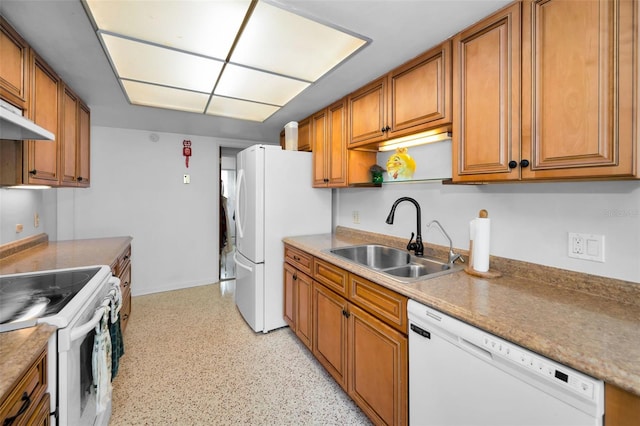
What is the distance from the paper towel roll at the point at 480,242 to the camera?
4.81ft

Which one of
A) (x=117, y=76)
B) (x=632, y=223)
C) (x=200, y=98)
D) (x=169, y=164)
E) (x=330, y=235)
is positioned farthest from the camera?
(x=169, y=164)

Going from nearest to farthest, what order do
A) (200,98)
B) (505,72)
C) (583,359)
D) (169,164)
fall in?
(583,359)
(505,72)
(200,98)
(169,164)

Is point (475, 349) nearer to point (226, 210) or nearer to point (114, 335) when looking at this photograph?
point (114, 335)

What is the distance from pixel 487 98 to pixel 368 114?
95 centimetres

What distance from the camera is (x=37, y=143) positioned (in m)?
1.84

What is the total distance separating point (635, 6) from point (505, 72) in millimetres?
411

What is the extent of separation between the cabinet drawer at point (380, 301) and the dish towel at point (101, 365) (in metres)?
1.33

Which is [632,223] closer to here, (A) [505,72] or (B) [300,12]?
(A) [505,72]

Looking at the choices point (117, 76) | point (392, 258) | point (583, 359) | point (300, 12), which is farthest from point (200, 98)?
point (583, 359)

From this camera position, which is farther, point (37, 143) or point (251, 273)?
point (251, 273)

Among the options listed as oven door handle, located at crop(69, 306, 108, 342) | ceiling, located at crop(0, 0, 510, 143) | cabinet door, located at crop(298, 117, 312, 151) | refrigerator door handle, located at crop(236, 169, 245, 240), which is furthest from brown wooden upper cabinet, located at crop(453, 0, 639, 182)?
refrigerator door handle, located at crop(236, 169, 245, 240)

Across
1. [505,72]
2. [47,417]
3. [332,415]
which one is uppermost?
[505,72]

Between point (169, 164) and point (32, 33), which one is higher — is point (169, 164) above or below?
below

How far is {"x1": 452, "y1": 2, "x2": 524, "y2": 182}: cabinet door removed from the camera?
4.15ft
